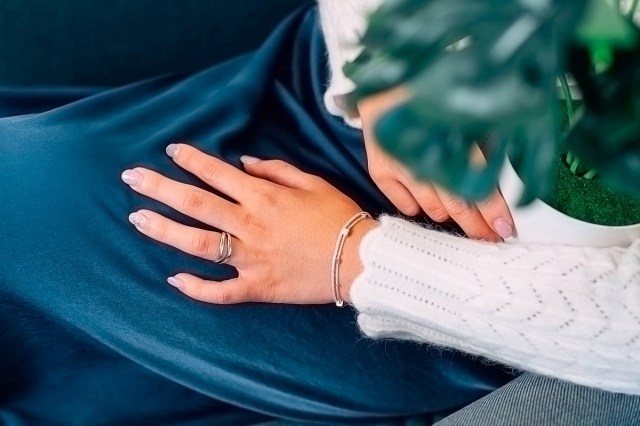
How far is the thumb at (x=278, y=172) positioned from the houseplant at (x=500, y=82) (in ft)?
1.42

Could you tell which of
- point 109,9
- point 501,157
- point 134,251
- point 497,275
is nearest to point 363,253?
point 497,275

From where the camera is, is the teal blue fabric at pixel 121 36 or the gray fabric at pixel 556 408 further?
the teal blue fabric at pixel 121 36

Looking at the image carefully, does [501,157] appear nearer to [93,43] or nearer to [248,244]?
[248,244]

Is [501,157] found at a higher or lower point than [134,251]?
higher

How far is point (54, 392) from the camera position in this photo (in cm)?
82

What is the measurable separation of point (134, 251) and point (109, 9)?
0.47m

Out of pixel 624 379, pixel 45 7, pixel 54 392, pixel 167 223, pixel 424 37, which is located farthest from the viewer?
pixel 45 7

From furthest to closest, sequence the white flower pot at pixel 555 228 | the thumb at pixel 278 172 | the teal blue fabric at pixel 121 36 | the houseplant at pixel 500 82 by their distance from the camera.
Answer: the teal blue fabric at pixel 121 36 < the thumb at pixel 278 172 < the white flower pot at pixel 555 228 < the houseplant at pixel 500 82

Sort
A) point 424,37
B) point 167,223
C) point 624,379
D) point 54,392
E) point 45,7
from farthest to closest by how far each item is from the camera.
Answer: point 45,7 < point 54,392 < point 167,223 < point 624,379 < point 424,37

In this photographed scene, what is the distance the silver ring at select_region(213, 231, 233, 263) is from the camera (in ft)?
2.35

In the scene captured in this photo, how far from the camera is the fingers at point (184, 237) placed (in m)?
0.71

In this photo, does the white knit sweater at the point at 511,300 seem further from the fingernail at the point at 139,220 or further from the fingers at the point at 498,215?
the fingernail at the point at 139,220

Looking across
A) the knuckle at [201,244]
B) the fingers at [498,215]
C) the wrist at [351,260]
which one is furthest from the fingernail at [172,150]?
the fingers at [498,215]

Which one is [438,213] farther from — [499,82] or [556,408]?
[499,82]
